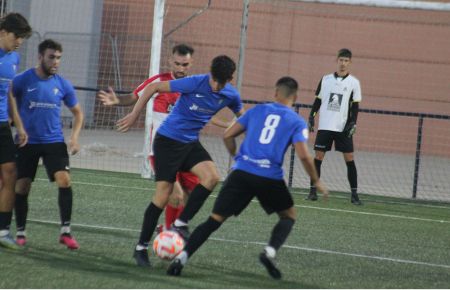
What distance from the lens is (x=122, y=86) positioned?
79.8ft

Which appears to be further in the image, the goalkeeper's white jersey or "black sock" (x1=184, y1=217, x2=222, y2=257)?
the goalkeeper's white jersey

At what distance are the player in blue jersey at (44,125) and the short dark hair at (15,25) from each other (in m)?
0.28

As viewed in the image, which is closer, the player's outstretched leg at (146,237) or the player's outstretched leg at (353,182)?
the player's outstretched leg at (146,237)

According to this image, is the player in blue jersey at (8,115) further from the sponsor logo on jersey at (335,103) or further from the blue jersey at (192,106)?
the sponsor logo on jersey at (335,103)

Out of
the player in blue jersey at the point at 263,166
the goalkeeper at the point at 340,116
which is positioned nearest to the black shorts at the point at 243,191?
the player in blue jersey at the point at 263,166

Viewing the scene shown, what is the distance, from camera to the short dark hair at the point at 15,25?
879 centimetres

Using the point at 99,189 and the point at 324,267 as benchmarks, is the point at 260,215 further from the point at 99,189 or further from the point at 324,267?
the point at 324,267

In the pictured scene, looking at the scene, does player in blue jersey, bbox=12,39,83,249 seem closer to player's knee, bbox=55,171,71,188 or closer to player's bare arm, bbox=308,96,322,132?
player's knee, bbox=55,171,71,188

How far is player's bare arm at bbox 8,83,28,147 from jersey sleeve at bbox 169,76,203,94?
1.34 m

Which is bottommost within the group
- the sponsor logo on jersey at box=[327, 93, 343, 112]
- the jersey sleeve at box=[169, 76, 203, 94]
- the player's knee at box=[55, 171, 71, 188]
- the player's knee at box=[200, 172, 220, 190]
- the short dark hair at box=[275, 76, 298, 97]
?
the player's knee at box=[55, 171, 71, 188]

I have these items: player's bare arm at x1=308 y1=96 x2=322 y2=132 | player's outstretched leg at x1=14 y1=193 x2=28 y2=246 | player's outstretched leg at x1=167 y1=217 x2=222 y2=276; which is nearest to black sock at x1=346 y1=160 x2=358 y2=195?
player's bare arm at x1=308 y1=96 x2=322 y2=132

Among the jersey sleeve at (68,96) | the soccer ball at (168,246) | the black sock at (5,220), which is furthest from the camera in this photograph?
the jersey sleeve at (68,96)

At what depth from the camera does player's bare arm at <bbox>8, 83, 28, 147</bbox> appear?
8.90 metres

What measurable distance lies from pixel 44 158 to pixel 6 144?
37 centimetres
